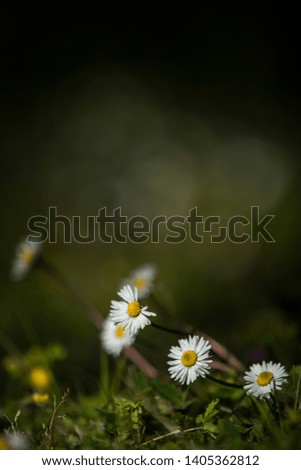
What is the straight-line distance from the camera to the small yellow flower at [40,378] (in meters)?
1.49

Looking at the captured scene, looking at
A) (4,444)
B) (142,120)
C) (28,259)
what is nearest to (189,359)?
(4,444)

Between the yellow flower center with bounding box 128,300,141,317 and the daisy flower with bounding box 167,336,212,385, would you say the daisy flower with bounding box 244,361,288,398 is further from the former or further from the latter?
the yellow flower center with bounding box 128,300,141,317

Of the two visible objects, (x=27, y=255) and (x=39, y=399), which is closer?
(x=39, y=399)

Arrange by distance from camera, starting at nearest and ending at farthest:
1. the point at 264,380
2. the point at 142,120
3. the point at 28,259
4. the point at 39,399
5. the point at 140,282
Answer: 1. the point at 264,380
2. the point at 39,399
3. the point at 140,282
4. the point at 28,259
5. the point at 142,120

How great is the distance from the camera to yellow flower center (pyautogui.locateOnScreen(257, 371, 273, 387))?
100 cm

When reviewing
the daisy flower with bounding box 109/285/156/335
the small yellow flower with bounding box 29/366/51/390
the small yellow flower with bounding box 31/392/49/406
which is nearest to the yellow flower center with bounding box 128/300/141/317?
the daisy flower with bounding box 109/285/156/335

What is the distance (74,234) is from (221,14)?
2139 millimetres

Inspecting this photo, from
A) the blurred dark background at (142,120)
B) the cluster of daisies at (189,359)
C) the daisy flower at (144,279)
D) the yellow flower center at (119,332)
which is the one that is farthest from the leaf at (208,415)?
the blurred dark background at (142,120)

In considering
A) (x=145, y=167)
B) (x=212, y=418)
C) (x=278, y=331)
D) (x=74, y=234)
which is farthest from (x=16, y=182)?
(x=212, y=418)

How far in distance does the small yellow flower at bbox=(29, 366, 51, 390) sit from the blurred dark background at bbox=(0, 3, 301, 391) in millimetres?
1788

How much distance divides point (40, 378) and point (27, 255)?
425 millimetres

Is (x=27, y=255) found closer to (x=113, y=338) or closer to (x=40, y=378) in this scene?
(x=40, y=378)

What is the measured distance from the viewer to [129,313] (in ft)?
3.55

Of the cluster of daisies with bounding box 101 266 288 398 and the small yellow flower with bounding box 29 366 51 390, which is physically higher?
the small yellow flower with bounding box 29 366 51 390
